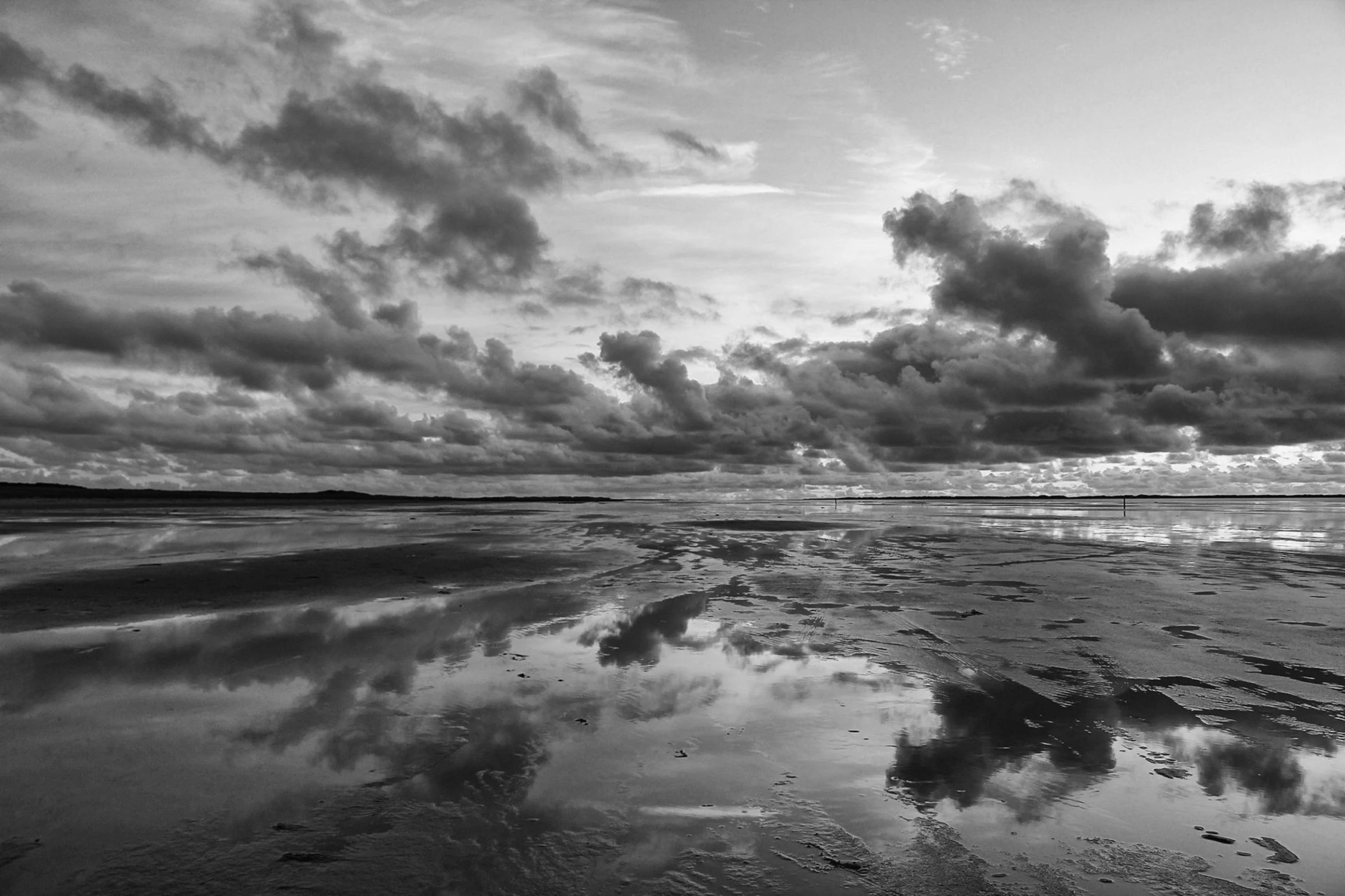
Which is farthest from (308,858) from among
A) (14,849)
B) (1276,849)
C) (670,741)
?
(1276,849)

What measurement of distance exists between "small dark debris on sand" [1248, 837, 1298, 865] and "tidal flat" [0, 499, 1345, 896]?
1.7 inches

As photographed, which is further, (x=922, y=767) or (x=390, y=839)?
(x=922, y=767)

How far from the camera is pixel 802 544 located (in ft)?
109

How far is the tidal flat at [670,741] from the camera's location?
4922mm

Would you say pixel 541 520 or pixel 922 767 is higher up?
pixel 922 767

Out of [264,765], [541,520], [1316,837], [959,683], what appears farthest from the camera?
[541,520]

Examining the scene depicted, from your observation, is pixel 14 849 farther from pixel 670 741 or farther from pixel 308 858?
pixel 670 741

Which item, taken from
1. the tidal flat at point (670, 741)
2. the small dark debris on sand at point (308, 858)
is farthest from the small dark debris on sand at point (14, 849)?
the small dark debris on sand at point (308, 858)

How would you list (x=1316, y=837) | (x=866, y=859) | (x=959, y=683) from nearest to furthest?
(x=866, y=859) < (x=1316, y=837) < (x=959, y=683)

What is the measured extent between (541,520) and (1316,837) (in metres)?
59.9

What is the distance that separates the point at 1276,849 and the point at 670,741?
4816 mm

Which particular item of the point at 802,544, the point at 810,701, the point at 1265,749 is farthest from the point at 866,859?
the point at 802,544

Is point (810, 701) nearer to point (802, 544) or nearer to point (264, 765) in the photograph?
point (264, 765)

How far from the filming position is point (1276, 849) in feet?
17.0
